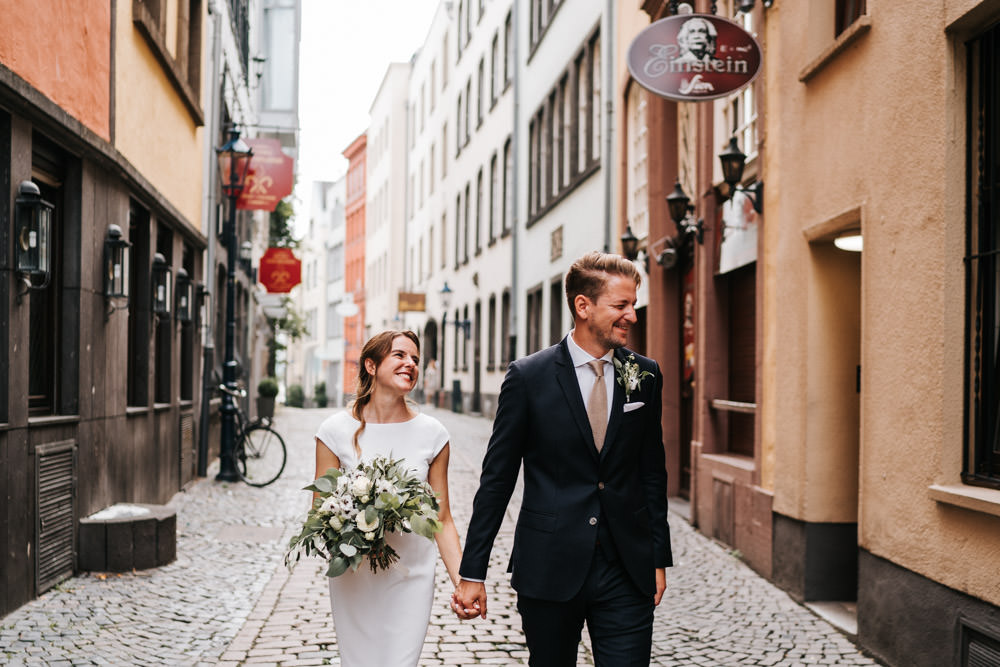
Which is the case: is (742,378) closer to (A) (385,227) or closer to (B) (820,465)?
(B) (820,465)

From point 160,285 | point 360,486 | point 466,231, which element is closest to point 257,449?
point 160,285

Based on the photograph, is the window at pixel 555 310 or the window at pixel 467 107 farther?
the window at pixel 467 107

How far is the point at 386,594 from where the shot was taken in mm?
4195

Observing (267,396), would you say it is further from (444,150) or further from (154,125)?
(154,125)

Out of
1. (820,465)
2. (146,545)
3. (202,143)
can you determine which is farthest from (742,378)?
(202,143)

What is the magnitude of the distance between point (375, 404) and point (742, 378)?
7.05 meters

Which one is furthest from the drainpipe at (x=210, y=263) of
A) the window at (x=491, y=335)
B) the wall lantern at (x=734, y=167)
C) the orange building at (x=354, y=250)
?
the orange building at (x=354, y=250)

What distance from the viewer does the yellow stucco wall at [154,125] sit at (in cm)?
1047

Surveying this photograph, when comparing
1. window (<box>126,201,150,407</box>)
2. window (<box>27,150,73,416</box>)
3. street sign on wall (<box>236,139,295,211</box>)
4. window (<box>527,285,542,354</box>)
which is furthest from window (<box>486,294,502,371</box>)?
window (<box>27,150,73,416</box>)

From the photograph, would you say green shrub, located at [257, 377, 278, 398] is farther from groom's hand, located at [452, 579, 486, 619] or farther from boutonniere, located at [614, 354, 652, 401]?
boutonniere, located at [614, 354, 652, 401]

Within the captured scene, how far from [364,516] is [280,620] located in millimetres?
3469

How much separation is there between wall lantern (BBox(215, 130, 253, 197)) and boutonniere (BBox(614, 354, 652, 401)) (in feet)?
40.9

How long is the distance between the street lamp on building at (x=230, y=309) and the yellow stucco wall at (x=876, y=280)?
7947 millimetres

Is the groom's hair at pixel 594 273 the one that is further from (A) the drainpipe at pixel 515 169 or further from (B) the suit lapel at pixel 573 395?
(A) the drainpipe at pixel 515 169
